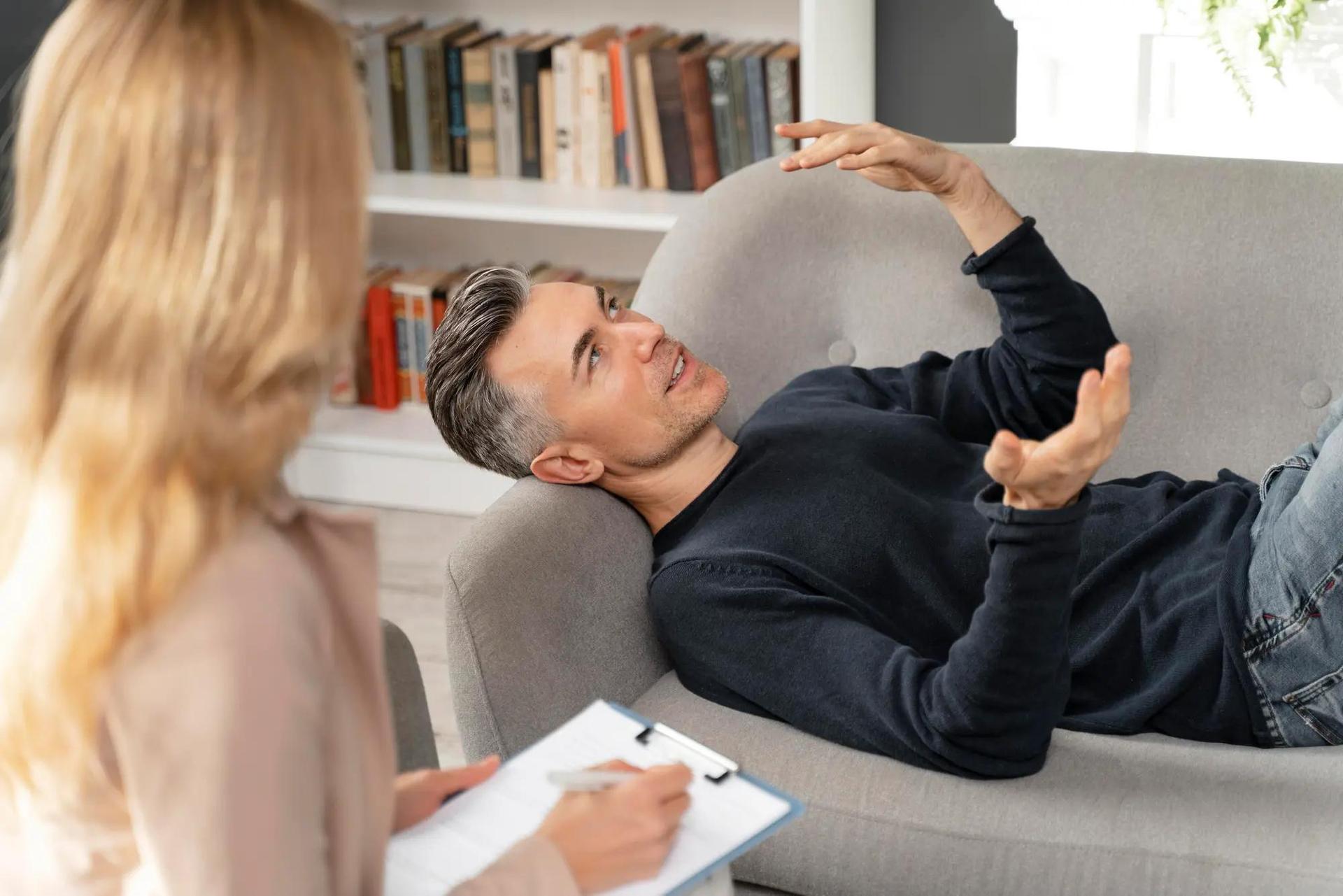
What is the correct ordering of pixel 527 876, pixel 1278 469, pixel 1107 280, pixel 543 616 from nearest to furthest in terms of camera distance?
pixel 527 876 < pixel 543 616 < pixel 1278 469 < pixel 1107 280

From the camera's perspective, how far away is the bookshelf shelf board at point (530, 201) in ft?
9.02

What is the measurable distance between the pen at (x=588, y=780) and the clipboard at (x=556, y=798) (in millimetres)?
20

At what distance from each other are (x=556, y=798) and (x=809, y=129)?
1007 mm

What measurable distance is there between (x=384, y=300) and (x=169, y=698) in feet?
7.80

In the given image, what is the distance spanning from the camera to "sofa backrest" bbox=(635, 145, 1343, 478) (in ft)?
5.88

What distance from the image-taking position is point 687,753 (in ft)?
3.62

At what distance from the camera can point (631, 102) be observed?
282cm

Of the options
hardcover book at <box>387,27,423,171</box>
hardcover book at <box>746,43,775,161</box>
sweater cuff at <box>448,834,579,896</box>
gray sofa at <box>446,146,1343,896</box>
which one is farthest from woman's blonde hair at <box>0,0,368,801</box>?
hardcover book at <box>387,27,423,171</box>

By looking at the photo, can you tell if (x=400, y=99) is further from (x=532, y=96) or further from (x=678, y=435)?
(x=678, y=435)

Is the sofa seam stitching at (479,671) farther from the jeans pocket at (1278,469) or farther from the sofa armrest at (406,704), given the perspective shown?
the jeans pocket at (1278,469)

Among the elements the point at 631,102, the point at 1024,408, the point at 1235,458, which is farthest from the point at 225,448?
the point at 631,102

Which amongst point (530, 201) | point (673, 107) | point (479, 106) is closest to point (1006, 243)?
A: point (673, 107)

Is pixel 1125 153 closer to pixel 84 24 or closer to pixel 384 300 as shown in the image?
pixel 84 24

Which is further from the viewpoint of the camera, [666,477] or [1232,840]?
[666,477]
